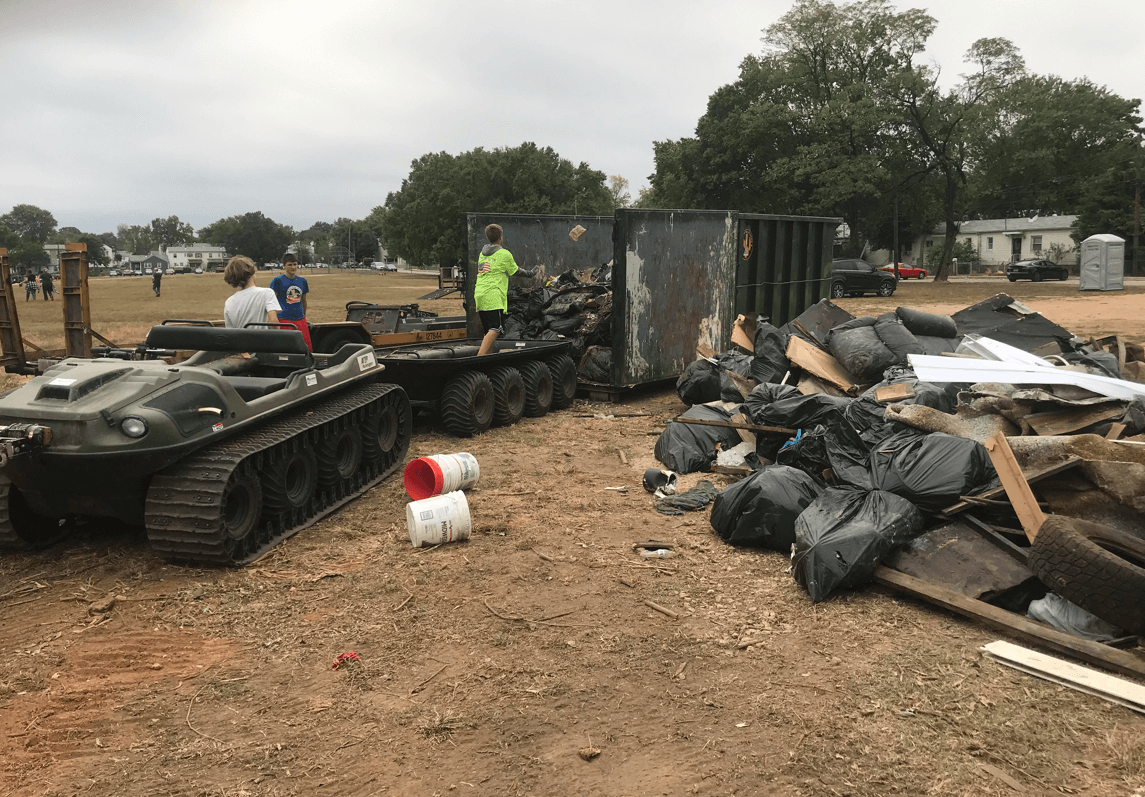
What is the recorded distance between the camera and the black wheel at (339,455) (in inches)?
247

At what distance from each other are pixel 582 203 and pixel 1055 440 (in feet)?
158

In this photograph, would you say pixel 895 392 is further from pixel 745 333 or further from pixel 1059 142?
pixel 1059 142

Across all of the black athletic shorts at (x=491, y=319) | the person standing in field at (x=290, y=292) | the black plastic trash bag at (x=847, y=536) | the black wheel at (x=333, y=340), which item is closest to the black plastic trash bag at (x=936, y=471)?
the black plastic trash bag at (x=847, y=536)

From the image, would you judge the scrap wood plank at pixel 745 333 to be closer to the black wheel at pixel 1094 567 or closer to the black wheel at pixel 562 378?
the black wheel at pixel 562 378

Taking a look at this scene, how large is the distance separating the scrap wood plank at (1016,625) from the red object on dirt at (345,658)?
8.59 feet

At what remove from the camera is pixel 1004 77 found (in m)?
40.0

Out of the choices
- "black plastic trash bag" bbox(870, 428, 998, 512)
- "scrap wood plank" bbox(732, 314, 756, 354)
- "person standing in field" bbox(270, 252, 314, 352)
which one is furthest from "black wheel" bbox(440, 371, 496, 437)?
"black plastic trash bag" bbox(870, 428, 998, 512)

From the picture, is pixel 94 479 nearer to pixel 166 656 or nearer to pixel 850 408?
pixel 166 656

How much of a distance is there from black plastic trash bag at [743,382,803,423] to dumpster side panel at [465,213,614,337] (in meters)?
4.95

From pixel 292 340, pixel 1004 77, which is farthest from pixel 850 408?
pixel 1004 77

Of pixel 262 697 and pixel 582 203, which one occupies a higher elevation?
pixel 582 203

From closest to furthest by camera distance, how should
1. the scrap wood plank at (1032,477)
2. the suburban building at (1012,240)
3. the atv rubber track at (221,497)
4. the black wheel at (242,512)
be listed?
the scrap wood plank at (1032,477)
the atv rubber track at (221,497)
the black wheel at (242,512)
the suburban building at (1012,240)

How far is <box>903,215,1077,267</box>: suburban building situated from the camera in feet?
189

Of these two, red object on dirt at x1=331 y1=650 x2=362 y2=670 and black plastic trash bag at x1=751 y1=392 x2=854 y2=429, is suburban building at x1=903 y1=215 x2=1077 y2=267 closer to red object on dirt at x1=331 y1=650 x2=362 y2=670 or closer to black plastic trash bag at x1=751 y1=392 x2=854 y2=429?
black plastic trash bag at x1=751 y1=392 x2=854 y2=429
